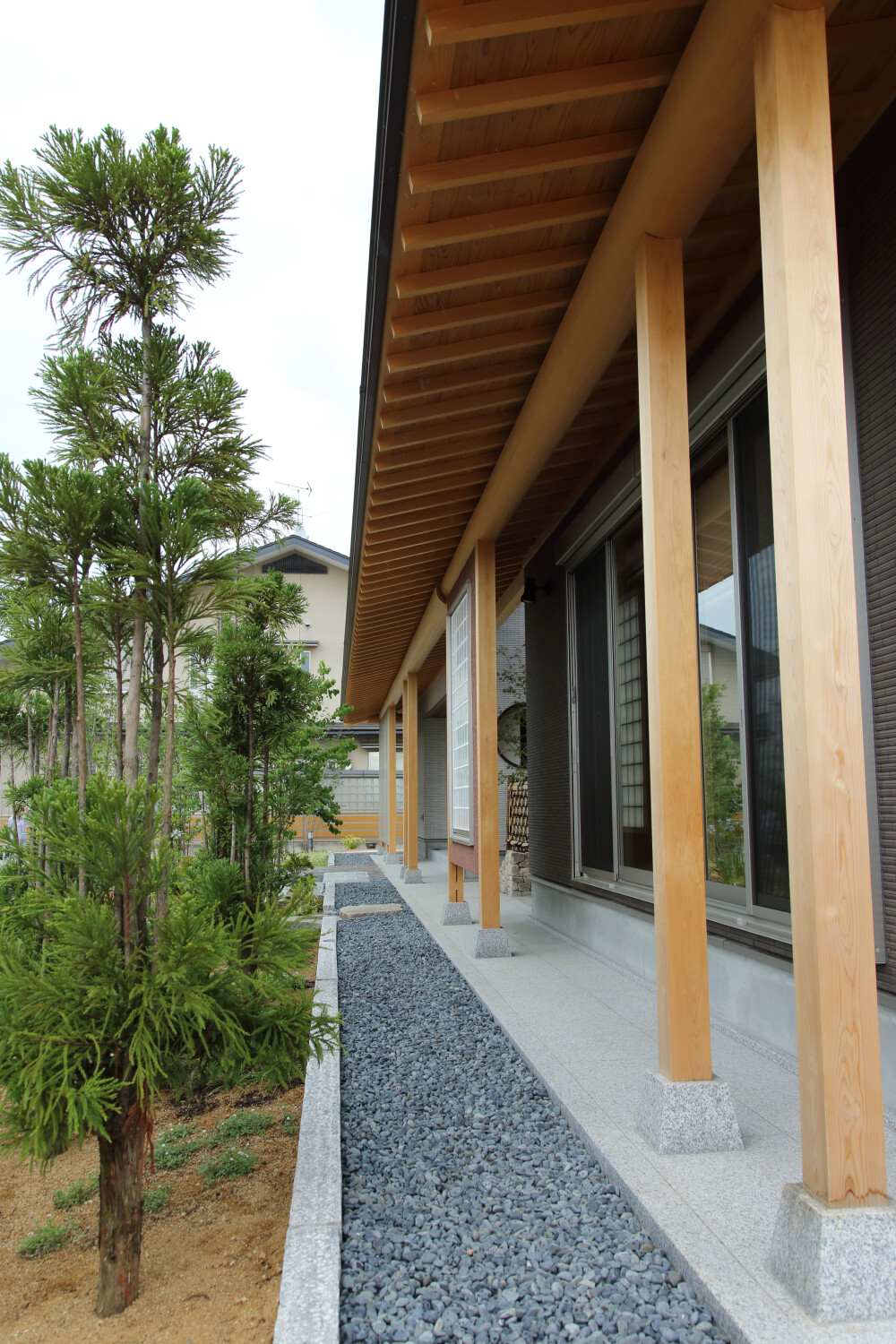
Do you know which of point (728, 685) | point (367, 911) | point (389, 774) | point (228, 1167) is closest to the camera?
point (228, 1167)

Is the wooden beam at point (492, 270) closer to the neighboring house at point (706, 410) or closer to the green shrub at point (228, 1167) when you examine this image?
the neighboring house at point (706, 410)

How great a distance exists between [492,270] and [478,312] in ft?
0.86

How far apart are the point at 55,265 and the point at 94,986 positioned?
274 centimetres

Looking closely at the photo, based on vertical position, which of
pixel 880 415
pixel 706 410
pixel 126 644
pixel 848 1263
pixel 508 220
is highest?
pixel 508 220

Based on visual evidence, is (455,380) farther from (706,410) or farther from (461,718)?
(461,718)

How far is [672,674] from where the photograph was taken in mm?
2652

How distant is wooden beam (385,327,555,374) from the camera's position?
11.9 ft

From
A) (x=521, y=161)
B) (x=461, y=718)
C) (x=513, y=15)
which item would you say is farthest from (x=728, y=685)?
(x=461, y=718)

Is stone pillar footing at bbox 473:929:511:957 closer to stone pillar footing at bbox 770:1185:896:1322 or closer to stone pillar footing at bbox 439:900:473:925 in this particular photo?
stone pillar footing at bbox 439:900:473:925

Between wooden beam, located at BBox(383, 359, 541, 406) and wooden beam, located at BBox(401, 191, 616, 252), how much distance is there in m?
1.04

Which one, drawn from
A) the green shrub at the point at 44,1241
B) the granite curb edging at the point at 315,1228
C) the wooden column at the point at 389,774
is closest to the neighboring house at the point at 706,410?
the granite curb edging at the point at 315,1228

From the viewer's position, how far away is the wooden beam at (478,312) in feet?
11.1

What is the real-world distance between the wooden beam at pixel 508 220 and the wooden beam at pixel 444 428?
1501mm

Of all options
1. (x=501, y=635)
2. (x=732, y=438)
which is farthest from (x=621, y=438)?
(x=501, y=635)
